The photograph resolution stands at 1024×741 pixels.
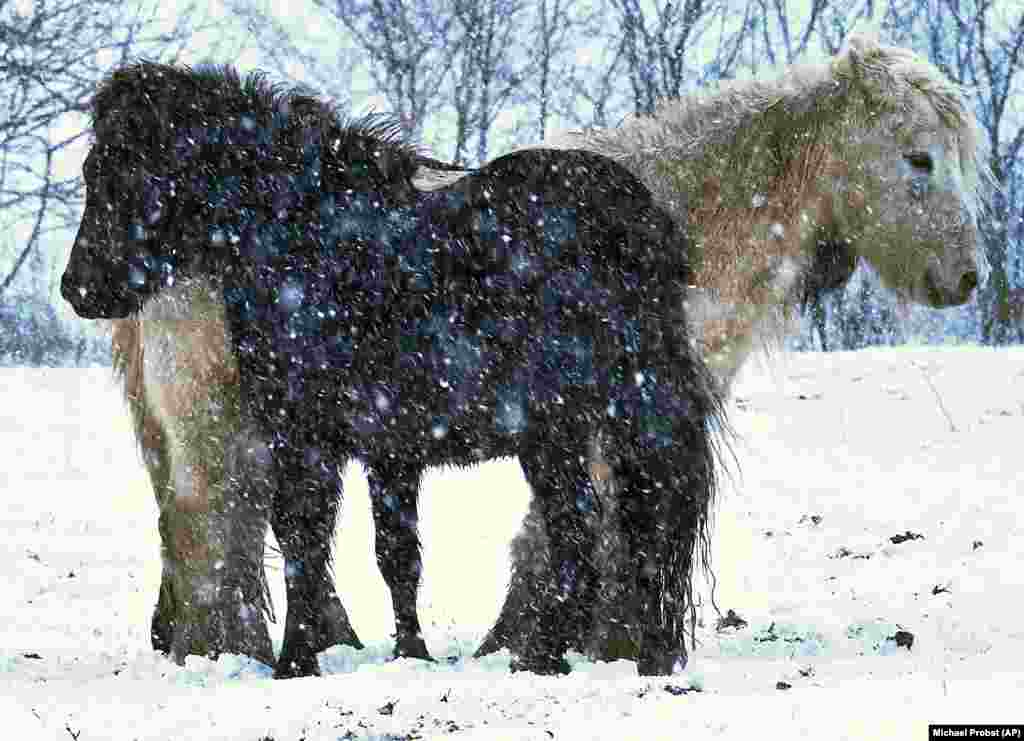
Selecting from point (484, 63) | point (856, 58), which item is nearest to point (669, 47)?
point (484, 63)

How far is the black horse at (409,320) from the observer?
4863 mm

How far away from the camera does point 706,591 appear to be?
755 centimetres

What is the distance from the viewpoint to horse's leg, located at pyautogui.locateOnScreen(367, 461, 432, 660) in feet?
17.7

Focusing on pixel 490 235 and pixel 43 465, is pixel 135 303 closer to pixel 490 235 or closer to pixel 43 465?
pixel 490 235

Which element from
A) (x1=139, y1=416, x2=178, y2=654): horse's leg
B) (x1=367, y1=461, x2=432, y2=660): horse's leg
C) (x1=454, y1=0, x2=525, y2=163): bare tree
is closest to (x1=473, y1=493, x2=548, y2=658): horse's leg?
(x1=367, y1=461, x2=432, y2=660): horse's leg

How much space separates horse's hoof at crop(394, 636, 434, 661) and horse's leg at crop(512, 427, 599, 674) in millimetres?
530

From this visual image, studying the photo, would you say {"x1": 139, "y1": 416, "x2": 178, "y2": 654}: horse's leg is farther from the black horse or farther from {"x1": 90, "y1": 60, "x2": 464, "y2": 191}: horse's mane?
{"x1": 90, "y1": 60, "x2": 464, "y2": 191}: horse's mane

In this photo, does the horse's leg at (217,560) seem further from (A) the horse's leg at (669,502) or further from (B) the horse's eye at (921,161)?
(B) the horse's eye at (921,161)

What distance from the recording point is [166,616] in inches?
234

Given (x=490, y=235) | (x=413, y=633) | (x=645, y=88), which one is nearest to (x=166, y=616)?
(x=413, y=633)

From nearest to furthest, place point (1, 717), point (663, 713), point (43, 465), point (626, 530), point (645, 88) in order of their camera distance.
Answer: point (663, 713)
point (1, 717)
point (626, 530)
point (43, 465)
point (645, 88)

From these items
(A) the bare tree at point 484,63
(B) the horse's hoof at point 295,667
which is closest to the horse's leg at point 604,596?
(B) the horse's hoof at point 295,667

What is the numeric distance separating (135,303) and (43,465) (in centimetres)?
640

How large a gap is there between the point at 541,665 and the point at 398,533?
95cm
